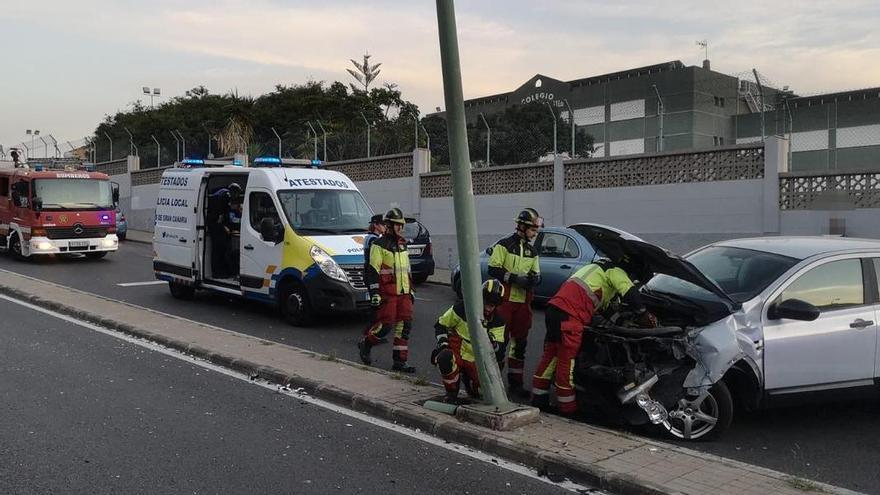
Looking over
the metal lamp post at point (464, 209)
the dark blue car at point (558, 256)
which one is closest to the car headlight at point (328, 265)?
the dark blue car at point (558, 256)

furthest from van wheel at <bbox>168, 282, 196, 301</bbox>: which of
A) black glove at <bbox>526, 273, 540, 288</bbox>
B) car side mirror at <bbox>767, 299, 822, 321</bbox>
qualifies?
car side mirror at <bbox>767, 299, 822, 321</bbox>

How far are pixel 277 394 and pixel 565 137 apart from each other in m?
14.4

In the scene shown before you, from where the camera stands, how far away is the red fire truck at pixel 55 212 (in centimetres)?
1819

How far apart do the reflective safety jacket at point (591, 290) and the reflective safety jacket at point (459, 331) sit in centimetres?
71

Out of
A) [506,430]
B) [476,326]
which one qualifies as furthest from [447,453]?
[476,326]

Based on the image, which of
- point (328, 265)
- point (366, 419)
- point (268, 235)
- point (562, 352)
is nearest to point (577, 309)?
point (562, 352)

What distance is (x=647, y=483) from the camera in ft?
14.3

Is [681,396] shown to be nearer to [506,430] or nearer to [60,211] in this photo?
[506,430]

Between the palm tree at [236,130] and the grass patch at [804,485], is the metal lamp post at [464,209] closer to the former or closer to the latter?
the grass patch at [804,485]

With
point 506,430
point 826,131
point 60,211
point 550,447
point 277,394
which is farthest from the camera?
point 60,211

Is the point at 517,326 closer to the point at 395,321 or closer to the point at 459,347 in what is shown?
the point at 459,347

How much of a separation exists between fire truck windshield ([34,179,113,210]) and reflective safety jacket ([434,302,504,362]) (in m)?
15.8

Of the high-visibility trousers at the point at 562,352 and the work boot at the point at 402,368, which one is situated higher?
the high-visibility trousers at the point at 562,352

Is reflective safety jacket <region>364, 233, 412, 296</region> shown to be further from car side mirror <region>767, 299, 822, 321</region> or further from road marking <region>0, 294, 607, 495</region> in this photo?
car side mirror <region>767, 299, 822, 321</region>
